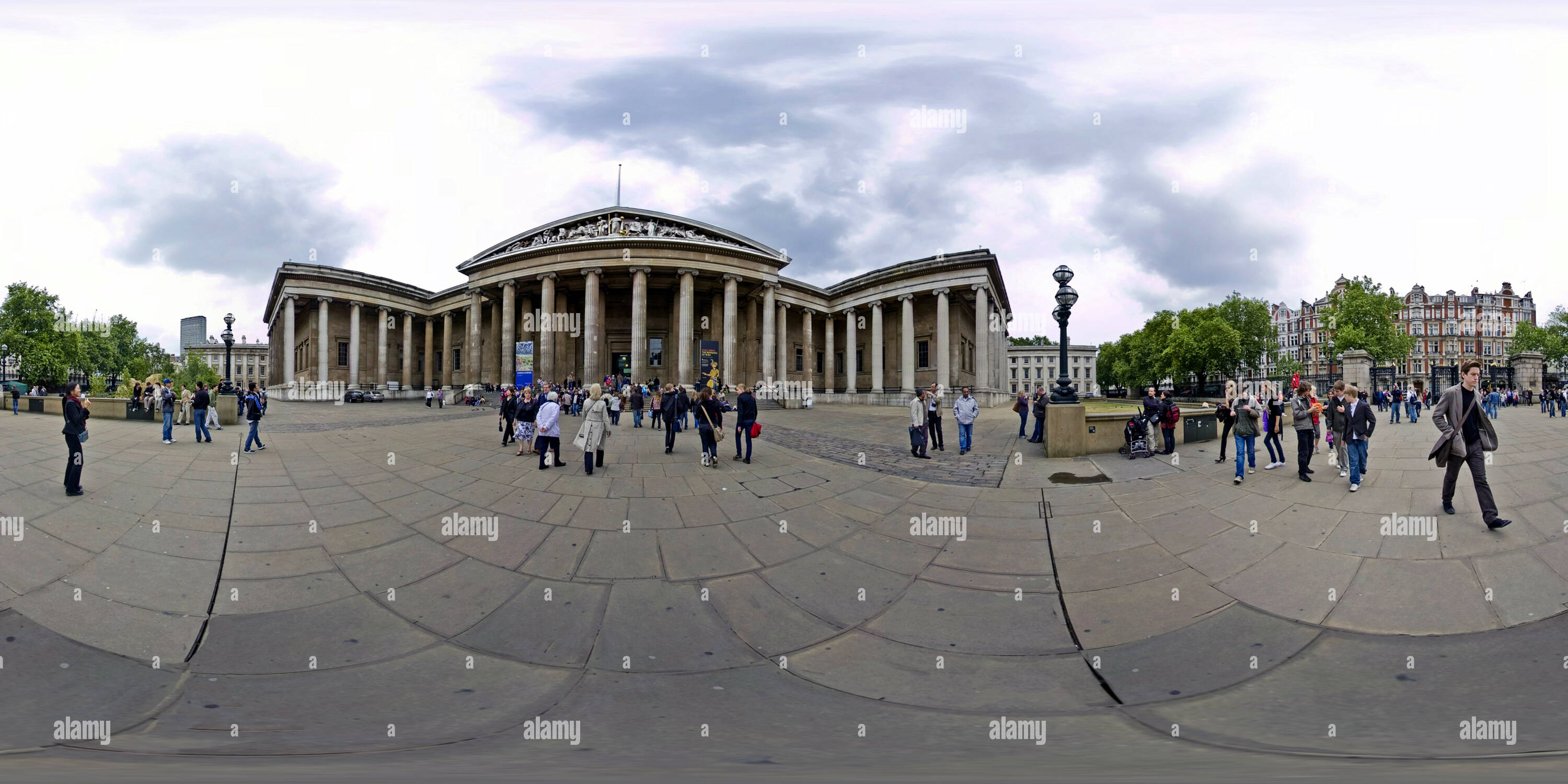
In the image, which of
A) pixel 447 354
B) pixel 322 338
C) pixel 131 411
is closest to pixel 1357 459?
pixel 131 411

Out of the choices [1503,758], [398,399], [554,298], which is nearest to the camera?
[1503,758]

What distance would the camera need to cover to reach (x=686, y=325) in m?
30.8

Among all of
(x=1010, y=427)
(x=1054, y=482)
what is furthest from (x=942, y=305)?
(x=1054, y=482)

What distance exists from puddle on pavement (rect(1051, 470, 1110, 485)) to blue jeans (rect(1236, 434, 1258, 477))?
1843 millimetres

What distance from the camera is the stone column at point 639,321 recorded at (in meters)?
29.8

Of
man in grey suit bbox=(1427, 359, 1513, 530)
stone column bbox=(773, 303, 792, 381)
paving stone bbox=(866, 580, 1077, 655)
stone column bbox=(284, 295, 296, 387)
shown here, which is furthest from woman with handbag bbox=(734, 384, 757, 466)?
stone column bbox=(284, 295, 296, 387)

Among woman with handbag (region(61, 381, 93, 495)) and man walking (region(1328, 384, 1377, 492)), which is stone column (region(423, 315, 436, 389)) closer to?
woman with handbag (region(61, 381, 93, 495))

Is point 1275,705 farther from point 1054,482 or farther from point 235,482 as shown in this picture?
point 235,482

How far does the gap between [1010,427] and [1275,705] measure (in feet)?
48.6

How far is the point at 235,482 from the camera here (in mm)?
6965

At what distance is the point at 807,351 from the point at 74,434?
35.0 meters

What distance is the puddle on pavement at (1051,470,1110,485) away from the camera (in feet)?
24.6

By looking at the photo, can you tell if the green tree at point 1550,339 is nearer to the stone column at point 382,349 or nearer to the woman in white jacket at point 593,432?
the woman in white jacket at point 593,432

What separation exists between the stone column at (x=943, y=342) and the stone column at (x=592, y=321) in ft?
68.3
